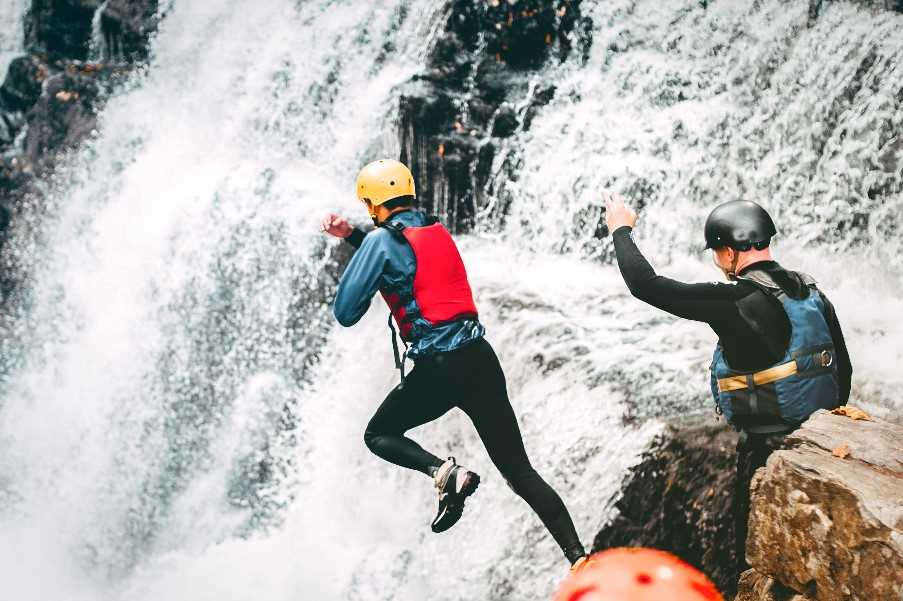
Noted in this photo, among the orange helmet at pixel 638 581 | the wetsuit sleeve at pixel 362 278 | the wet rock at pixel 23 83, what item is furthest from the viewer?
the wet rock at pixel 23 83

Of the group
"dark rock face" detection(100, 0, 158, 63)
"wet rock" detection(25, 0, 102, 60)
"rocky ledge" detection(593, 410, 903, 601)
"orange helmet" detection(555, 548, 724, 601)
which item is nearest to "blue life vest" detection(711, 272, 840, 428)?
"rocky ledge" detection(593, 410, 903, 601)

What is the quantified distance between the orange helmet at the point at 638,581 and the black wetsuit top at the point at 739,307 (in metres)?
0.82

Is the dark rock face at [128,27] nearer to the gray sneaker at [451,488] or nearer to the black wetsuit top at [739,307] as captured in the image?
the gray sneaker at [451,488]

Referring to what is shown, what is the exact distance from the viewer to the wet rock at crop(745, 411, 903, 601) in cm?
222

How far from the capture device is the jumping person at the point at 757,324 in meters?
2.53

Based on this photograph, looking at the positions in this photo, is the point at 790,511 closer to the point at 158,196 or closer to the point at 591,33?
the point at 591,33

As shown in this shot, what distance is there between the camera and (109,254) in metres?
10.1

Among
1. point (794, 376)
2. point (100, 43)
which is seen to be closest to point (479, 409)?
point (794, 376)

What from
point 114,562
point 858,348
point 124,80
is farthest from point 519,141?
point 124,80

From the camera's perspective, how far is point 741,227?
2.62 meters

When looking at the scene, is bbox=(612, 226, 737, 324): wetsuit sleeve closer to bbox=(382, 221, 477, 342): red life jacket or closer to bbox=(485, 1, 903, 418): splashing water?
bbox=(382, 221, 477, 342): red life jacket

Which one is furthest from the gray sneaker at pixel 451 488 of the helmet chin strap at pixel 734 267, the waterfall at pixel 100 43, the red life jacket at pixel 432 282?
the waterfall at pixel 100 43

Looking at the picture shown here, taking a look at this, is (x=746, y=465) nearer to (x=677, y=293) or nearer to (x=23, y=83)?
(x=677, y=293)

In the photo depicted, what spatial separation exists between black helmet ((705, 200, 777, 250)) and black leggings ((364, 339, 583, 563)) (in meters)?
1.07
